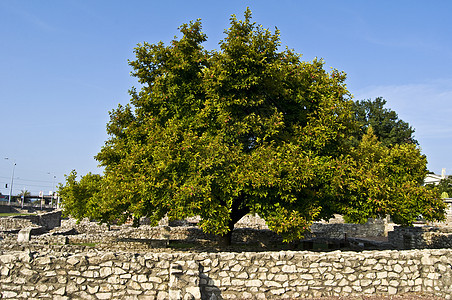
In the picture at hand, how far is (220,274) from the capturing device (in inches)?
409

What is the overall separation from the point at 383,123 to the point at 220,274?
5339 cm

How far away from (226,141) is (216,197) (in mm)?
2630

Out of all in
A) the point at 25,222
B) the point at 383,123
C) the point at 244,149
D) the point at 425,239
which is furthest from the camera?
the point at 383,123

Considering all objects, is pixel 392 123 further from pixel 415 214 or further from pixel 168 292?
pixel 168 292

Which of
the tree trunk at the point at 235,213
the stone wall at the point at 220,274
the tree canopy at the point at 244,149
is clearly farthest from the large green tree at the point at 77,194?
the stone wall at the point at 220,274

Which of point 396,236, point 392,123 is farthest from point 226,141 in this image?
point 392,123

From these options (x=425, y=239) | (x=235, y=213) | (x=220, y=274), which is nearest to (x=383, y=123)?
(x=425, y=239)

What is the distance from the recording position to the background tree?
182 feet

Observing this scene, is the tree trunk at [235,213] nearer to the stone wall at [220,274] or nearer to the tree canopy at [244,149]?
the tree canopy at [244,149]

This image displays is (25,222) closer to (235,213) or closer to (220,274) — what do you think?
(235,213)

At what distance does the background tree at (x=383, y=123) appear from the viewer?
182ft

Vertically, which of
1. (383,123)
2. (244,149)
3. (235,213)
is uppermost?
(383,123)

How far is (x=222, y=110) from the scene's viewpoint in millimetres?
15852

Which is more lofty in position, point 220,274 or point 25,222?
point 25,222
